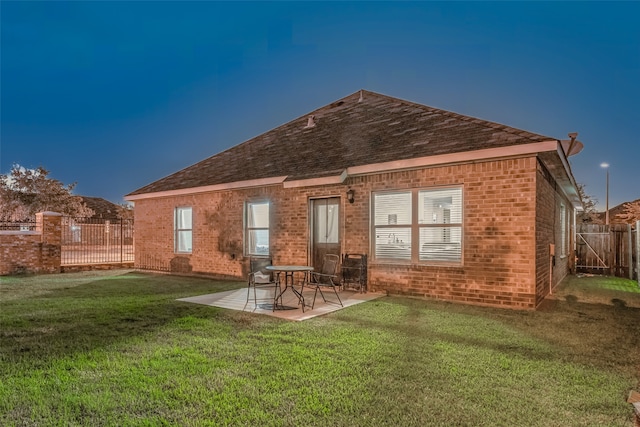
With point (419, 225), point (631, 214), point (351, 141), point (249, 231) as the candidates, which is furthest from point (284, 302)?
point (631, 214)

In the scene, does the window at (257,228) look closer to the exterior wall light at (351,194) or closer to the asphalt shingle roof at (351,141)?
the asphalt shingle roof at (351,141)

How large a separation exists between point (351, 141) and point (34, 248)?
38.4 feet

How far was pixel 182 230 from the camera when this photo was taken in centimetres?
1278

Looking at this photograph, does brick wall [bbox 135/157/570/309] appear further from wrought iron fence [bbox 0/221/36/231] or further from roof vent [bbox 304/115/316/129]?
wrought iron fence [bbox 0/221/36/231]

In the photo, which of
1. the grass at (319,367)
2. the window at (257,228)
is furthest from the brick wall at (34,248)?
the window at (257,228)

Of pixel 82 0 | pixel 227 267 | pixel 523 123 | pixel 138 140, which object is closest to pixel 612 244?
pixel 227 267

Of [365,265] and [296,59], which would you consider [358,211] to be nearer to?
[365,265]

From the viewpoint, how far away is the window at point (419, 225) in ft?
24.8

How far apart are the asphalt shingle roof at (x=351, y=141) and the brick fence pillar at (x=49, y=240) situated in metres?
3.19

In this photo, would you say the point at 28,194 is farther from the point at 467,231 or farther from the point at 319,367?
the point at 319,367

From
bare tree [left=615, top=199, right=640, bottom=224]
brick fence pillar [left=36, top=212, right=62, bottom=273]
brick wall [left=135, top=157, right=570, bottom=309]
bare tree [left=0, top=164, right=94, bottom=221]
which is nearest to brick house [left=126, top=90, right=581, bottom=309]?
brick wall [left=135, top=157, right=570, bottom=309]

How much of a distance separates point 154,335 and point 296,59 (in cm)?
5469

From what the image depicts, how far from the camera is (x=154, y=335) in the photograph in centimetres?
480

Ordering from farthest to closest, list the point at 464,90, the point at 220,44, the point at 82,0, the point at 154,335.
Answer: the point at 220,44 < the point at 82,0 < the point at 464,90 < the point at 154,335
